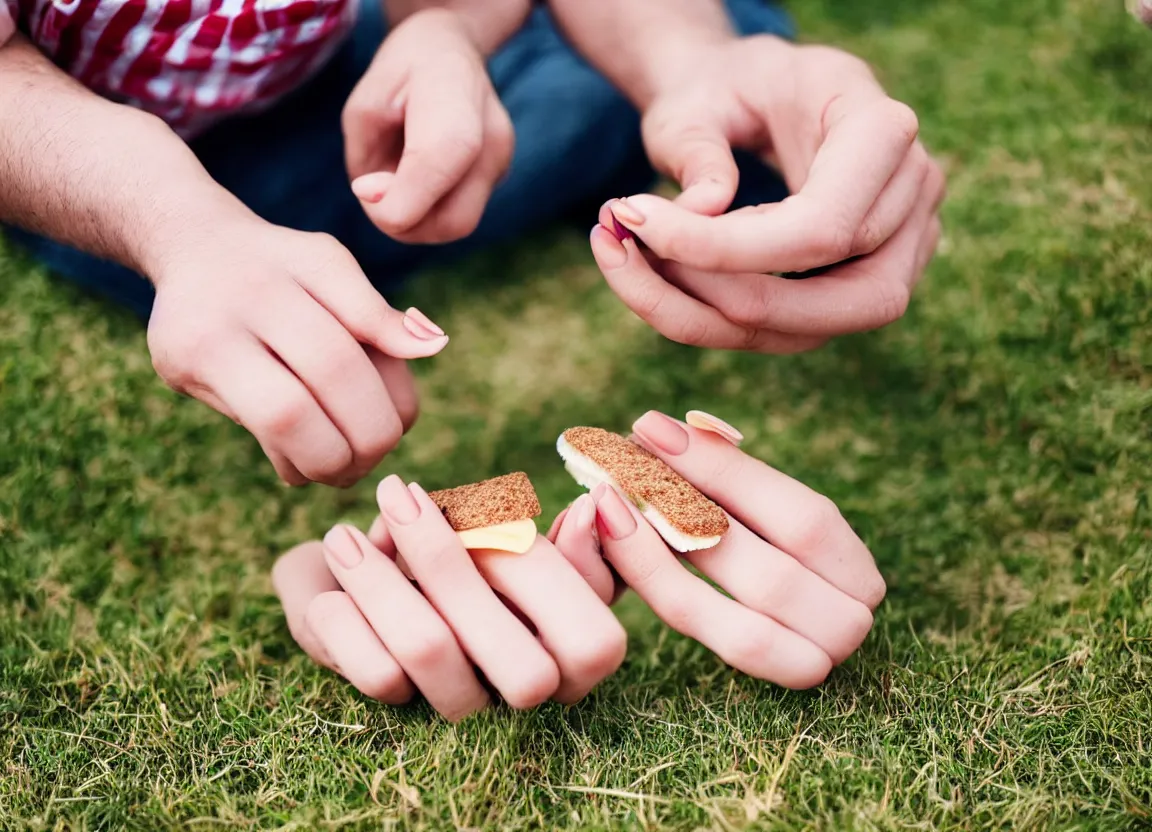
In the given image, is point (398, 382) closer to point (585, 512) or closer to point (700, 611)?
point (585, 512)

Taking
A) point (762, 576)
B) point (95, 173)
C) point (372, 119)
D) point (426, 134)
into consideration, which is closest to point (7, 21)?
point (95, 173)

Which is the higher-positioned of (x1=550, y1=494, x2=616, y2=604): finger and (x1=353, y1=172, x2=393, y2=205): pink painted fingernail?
(x1=353, y1=172, x2=393, y2=205): pink painted fingernail

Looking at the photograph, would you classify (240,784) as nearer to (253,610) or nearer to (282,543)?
(253,610)

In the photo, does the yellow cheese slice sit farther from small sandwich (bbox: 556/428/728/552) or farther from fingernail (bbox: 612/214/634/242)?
fingernail (bbox: 612/214/634/242)

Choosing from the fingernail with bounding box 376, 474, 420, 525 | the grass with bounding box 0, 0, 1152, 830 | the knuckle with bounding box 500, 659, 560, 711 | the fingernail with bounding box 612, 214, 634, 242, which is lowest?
the grass with bounding box 0, 0, 1152, 830

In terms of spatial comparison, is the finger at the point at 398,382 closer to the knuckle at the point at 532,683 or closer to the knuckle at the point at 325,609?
the knuckle at the point at 325,609

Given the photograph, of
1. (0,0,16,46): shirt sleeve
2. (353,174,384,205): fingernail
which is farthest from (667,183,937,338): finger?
(0,0,16,46): shirt sleeve

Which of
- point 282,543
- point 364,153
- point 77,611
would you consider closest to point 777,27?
point 364,153

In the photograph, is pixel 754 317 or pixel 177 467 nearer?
pixel 754 317
